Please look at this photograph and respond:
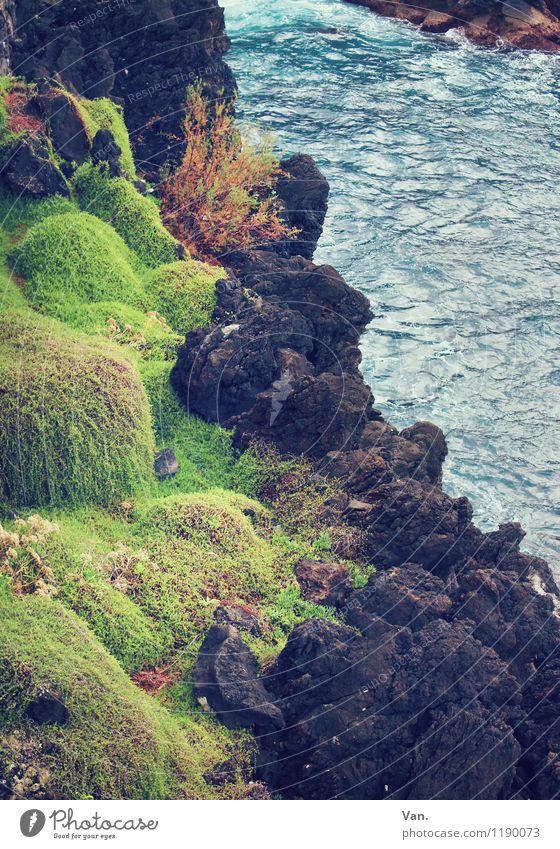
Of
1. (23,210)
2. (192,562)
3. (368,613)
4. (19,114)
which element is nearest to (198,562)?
(192,562)

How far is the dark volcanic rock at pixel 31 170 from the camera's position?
18953 millimetres

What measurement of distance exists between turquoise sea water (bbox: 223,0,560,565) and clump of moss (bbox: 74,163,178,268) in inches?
211

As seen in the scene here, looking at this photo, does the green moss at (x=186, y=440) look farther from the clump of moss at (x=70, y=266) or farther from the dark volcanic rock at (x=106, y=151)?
the dark volcanic rock at (x=106, y=151)

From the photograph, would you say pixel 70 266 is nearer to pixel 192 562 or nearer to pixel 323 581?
pixel 192 562

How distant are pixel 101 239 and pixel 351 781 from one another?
10.3 metres

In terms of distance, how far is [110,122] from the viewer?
851 inches

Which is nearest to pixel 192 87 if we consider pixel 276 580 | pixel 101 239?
pixel 101 239

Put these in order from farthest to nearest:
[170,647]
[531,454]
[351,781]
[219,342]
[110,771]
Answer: [531,454]
[219,342]
[170,647]
[351,781]
[110,771]

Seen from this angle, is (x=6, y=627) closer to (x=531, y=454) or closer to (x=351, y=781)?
(x=351, y=781)

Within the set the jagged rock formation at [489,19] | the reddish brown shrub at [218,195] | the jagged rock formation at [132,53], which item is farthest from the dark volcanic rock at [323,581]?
the jagged rock formation at [489,19]

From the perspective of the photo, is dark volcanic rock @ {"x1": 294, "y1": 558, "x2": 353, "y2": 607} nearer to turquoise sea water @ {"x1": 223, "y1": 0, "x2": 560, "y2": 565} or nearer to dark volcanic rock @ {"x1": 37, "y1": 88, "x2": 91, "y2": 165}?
turquoise sea water @ {"x1": 223, "y1": 0, "x2": 560, "y2": 565}

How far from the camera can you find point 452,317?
25016mm

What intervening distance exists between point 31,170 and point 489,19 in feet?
77.6

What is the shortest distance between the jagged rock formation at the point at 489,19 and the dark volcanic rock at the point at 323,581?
27.0m
